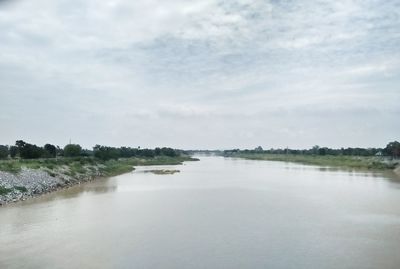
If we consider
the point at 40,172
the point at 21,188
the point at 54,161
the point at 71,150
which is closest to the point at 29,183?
the point at 21,188

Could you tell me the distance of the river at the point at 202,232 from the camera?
14672 millimetres

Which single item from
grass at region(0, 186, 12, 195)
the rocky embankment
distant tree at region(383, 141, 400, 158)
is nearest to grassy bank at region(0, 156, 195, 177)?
the rocky embankment

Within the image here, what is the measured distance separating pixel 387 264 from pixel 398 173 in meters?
51.0

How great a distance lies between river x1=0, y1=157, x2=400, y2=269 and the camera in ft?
48.1

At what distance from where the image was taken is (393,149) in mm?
100375

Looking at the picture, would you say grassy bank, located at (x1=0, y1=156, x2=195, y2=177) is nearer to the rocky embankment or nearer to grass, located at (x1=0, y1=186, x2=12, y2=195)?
the rocky embankment

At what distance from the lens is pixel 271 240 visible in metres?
17.6

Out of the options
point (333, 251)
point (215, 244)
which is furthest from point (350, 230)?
point (215, 244)

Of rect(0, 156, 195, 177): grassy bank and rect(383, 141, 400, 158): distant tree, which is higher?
rect(383, 141, 400, 158): distant tree

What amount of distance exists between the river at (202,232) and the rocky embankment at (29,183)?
1528mm

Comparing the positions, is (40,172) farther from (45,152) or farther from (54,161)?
(45,152)

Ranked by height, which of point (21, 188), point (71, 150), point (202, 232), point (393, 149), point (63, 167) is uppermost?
point (393, 149)

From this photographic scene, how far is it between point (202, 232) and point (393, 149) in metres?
93.6

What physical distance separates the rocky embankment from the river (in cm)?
153
